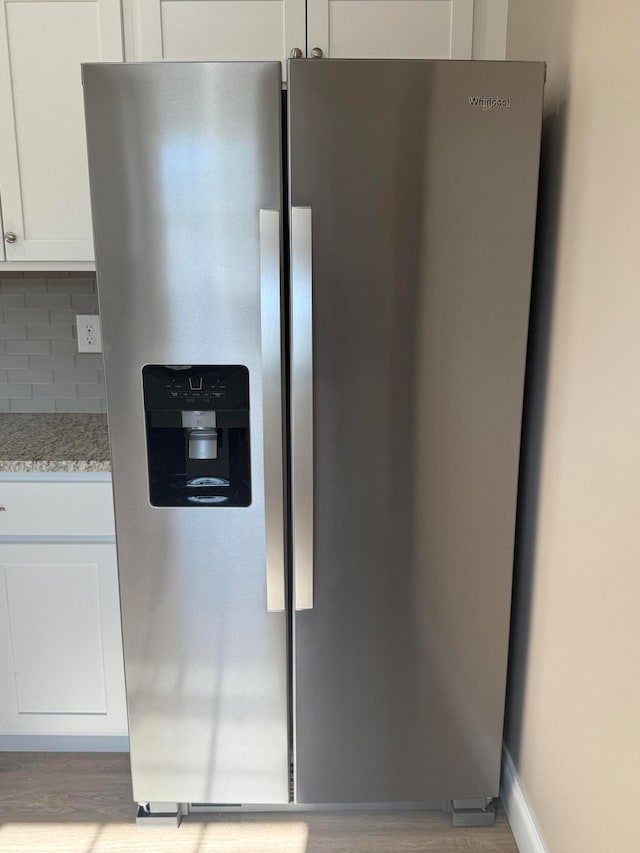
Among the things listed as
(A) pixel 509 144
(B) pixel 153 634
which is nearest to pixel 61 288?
(B) pixel 153 634

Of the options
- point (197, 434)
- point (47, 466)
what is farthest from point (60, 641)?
point (197, 434)

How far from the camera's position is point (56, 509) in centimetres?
189

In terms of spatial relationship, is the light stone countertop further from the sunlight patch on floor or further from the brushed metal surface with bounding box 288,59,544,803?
the sunlight patch on floor

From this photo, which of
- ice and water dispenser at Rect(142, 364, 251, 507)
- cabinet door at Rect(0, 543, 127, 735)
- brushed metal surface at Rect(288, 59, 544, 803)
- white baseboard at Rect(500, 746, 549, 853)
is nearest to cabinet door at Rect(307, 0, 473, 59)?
brushed metal surface at Rect(288, 59, 544, 803)

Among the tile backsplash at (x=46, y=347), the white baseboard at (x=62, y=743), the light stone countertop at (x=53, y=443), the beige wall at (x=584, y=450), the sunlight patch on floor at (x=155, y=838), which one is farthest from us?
the tile backsplash at (x=46, y=347)

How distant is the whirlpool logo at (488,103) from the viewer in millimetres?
1433

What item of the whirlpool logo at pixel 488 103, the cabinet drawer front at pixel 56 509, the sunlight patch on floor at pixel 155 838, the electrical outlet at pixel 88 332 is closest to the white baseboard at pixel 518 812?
the sunlight patch on floor at pixel 155 838

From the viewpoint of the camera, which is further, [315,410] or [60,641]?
[60,641]

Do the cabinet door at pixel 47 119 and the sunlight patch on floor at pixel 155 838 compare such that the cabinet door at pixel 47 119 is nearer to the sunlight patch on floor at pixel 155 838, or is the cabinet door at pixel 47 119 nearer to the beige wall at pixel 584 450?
the beige wall at pixel 584 450

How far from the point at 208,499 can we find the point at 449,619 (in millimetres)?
637

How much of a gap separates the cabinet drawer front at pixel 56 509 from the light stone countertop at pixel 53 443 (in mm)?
51

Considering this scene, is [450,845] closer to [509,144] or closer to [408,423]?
[408,423]

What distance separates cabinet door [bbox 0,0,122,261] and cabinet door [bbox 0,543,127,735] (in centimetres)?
87

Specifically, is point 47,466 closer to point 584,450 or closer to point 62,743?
point 62,743
